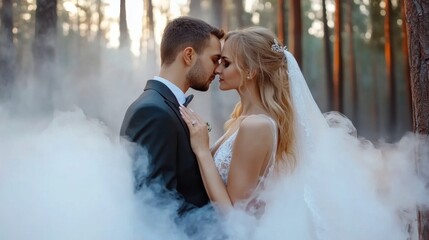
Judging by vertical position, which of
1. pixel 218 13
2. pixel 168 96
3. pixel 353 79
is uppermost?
pixel 218 13

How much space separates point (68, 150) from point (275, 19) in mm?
4497

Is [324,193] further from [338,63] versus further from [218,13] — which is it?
[338,63]

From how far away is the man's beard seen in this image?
234 centimetres

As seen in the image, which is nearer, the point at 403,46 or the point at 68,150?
the point at 68,150

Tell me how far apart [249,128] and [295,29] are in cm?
439

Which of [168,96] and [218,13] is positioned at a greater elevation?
[218,13]

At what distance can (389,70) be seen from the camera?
6.97 metres

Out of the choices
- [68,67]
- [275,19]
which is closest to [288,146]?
[68,67]

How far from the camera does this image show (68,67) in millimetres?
3912

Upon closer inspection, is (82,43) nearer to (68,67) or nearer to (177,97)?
(68,67)

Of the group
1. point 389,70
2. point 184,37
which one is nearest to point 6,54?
point 184,37

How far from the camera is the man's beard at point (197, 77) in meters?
2.34

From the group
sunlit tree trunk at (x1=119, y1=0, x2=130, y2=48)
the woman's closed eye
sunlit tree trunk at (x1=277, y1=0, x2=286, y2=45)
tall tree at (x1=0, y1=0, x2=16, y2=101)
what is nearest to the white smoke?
tall tree at (x1=0, y1=0, x2=16, y2=101)

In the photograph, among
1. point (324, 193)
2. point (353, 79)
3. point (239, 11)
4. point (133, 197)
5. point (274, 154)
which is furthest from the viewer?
point (353, 79)
